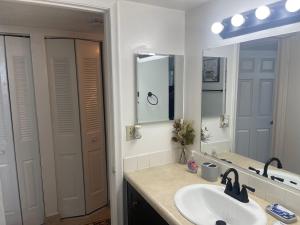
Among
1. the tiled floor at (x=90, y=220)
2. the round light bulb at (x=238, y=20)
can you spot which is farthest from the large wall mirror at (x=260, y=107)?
the tiled floor at (x=90, y=220)

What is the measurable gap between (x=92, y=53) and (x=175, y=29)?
111 cm

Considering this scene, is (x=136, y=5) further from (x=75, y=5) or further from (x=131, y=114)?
(x=131, y=114)

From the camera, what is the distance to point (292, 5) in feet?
3.53

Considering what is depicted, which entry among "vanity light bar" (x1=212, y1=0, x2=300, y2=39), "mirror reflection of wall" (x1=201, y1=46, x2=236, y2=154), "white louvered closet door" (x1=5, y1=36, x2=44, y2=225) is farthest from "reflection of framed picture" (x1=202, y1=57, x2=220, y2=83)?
"white louvered closet door" (x1=5, y1=36, x2=44, y2=225)

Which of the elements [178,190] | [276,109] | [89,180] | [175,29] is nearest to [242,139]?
[276,109]

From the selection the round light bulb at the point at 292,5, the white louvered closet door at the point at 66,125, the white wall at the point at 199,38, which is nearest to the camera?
the round light bulb at the point at 292,5

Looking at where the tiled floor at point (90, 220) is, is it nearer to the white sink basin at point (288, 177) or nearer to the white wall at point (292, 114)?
the white sink basin at point (288, 177)

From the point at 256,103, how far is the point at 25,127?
2.13 metres

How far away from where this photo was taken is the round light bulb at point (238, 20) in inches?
52.9

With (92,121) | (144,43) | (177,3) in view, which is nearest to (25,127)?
(92,121)

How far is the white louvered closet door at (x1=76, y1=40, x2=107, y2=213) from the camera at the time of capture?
2.46 meters

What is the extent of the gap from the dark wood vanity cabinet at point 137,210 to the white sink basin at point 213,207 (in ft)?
1.07

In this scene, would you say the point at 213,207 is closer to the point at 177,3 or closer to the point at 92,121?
the point at 177,3

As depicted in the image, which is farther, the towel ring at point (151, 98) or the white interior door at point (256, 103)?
the towel ring at point (151, 98)
